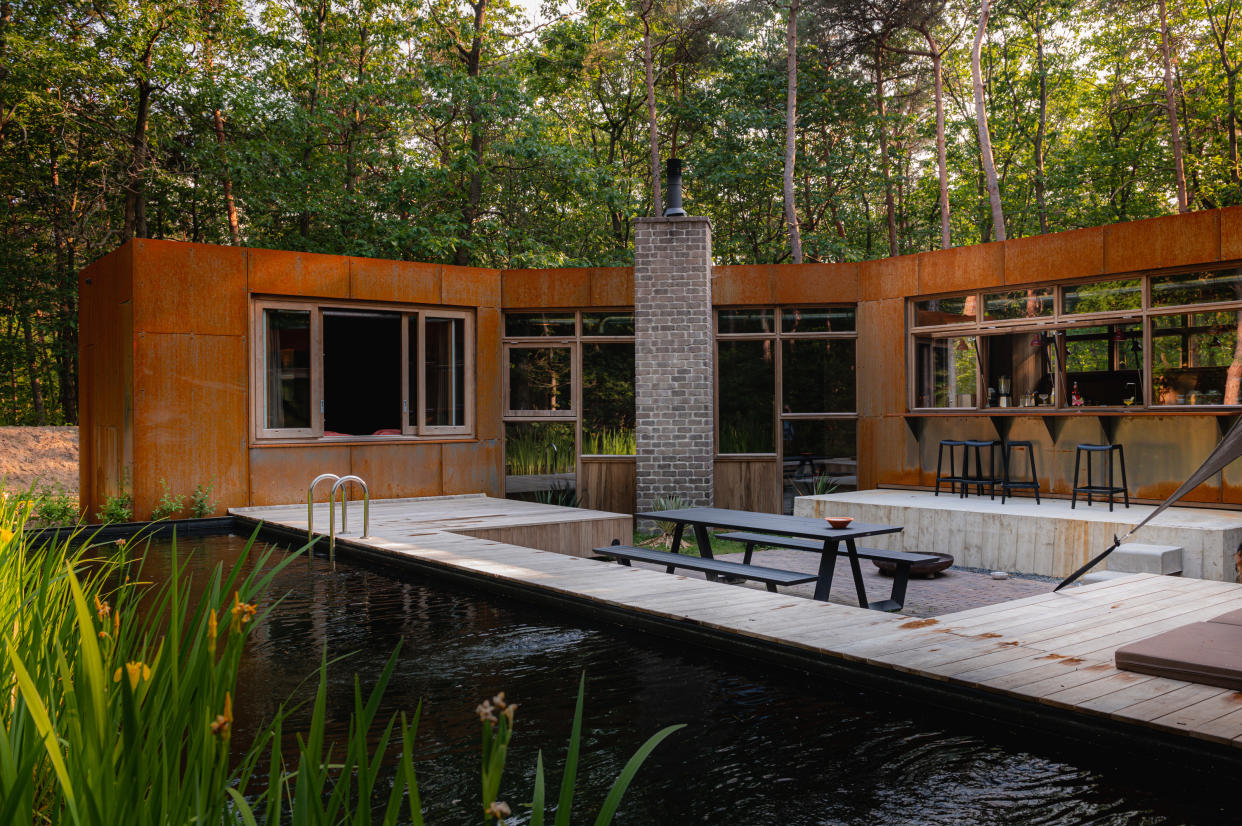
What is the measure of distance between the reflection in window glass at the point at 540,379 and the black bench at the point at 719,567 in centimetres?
450

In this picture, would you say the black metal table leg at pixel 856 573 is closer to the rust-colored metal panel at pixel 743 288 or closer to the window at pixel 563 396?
the window at pixel 563 396

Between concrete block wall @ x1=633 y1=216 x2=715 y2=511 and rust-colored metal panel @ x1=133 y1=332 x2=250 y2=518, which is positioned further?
concrete block wall @ x1=633 y1=216 x2=715 y2=511

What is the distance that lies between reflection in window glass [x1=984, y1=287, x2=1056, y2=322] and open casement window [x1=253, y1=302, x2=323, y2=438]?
7582 millimetres

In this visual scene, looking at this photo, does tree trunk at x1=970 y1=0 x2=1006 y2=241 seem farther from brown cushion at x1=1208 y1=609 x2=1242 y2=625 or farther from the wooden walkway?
brown cushion at x1=1208 y1=609 x2=1242 y2=625

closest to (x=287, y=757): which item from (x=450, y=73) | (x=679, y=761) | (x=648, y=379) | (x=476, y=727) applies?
(x=476, y=727)

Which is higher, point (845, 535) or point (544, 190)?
point (544, 190)

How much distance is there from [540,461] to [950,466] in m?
4.90

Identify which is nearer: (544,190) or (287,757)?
(287,757)

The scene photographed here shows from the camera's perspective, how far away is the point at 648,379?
34.3 feet

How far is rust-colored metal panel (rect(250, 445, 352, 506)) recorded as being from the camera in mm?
9891

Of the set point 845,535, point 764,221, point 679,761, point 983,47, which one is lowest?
point 679,761

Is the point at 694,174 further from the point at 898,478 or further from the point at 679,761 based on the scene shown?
the point at 679,761

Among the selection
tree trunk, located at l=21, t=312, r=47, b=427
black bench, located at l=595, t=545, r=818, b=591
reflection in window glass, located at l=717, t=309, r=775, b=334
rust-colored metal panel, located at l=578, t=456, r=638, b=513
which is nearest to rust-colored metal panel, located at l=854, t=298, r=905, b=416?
reflection in window glass, located at l=717, t=309, r=775, b=334

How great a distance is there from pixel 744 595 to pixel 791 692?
1319 mm
